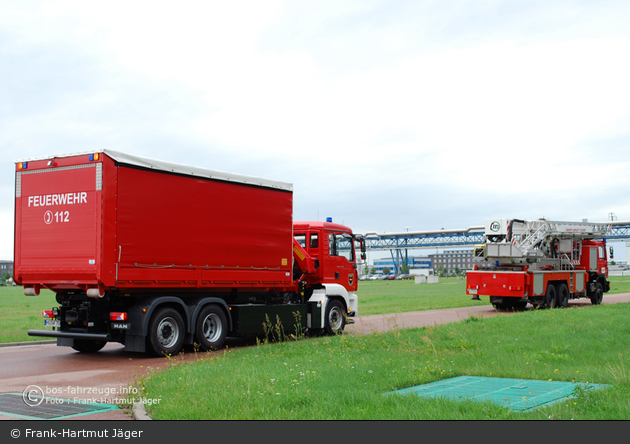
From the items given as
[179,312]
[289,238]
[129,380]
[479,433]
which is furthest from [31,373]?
[479,433]

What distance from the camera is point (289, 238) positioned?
15.2 meters

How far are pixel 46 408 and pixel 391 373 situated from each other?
14.5 ft

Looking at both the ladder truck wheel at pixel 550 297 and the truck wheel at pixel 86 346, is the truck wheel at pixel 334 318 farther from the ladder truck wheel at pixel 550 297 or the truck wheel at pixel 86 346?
the ladder truck wheel at pixel 550 297

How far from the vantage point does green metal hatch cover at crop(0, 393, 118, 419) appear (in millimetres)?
6777

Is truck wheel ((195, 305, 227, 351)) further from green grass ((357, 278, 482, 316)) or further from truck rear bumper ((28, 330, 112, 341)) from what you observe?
green grass ((357, 278, 482, 316))

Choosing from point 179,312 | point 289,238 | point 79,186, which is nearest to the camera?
point 79,186

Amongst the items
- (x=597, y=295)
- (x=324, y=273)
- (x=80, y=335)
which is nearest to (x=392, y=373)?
(x=80, y=335)

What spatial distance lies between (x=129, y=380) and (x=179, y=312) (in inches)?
126

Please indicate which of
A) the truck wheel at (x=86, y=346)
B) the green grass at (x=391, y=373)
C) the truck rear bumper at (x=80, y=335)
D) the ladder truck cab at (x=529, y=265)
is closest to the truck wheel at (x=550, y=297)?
the ladder truck cab at (x=529, y=265)

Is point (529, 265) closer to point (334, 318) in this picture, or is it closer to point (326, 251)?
point (334, 318)

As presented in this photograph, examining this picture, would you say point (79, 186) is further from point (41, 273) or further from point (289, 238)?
point (289, 238)

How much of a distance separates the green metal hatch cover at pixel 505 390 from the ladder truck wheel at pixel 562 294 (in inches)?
735

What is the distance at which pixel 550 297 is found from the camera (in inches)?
981

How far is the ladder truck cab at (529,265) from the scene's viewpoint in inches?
933
